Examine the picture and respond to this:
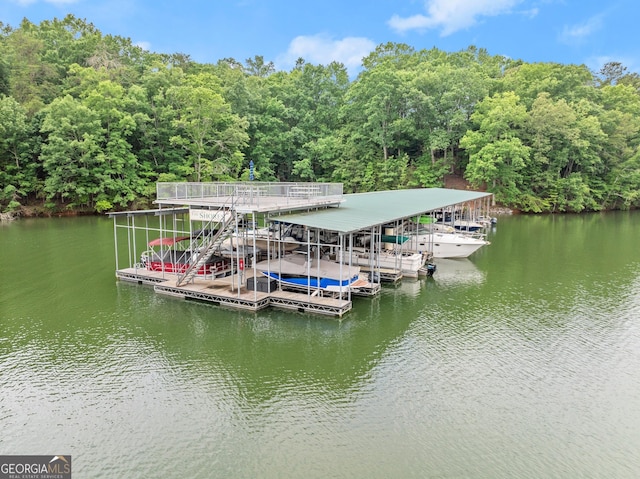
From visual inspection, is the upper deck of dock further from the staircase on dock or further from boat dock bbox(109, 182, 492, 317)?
the staircase on dock

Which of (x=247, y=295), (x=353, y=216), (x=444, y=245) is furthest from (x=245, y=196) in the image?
(x=444, y=245)

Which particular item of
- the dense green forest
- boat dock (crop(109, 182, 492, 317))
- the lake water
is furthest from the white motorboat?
the dense green forest

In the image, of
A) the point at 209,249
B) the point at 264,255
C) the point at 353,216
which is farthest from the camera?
the point at 264,255

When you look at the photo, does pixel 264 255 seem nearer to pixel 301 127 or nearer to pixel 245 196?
pixel 245 196

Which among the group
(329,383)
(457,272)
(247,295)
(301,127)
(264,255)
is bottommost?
(329,383)

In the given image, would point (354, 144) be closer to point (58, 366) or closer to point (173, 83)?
point (173, 83)

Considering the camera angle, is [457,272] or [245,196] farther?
[457,272]

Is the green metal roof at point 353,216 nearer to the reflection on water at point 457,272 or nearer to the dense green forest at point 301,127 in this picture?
the reflection on water at point 457,272
